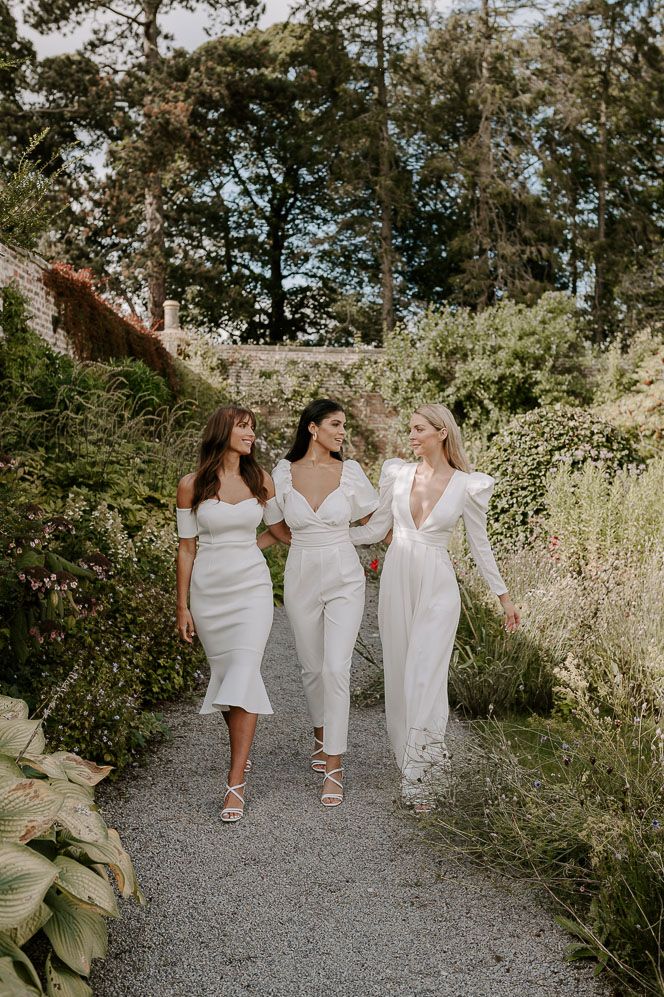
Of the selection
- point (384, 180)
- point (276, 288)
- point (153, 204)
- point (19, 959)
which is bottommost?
point (19, 959)

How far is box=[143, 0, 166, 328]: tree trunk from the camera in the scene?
2036cm

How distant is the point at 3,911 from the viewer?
2.00 meters

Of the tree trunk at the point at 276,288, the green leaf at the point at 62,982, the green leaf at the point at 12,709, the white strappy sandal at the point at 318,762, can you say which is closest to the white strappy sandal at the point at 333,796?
the white strappy sandal at the point at 318,762

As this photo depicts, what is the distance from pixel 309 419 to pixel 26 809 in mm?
2568

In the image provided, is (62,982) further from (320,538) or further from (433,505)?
(433,505)

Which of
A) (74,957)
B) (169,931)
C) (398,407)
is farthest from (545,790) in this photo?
(398,407)

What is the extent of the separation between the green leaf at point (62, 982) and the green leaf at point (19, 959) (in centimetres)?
11

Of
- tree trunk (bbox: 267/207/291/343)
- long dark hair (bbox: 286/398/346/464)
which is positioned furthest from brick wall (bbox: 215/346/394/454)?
long dark hair (bbox: 286/398/346/464)

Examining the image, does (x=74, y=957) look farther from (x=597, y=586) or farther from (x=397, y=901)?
(x=597, y=586)

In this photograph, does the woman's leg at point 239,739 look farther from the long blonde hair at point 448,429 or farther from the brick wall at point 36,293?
the brick wall at point 36,293

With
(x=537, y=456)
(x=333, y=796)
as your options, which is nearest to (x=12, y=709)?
(x=333, y=796)

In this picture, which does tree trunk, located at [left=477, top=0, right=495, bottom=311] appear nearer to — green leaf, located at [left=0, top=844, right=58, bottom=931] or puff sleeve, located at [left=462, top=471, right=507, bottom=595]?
puff sleeve, located at [left=462, top=471, right=507, bottom=595]

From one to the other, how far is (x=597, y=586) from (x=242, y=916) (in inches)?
140

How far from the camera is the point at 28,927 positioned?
2.21 meters
